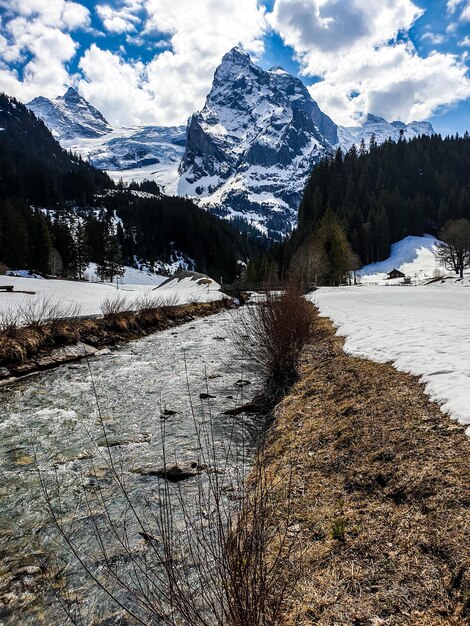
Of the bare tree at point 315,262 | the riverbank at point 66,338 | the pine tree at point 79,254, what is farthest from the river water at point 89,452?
the pine tree at point 79,254

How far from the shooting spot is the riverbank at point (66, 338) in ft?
40.7

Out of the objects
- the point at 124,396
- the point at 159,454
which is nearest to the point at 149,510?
the point at 159,454

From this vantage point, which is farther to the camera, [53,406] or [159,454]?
[53,406]

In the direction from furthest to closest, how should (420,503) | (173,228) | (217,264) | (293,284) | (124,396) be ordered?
(173,228), (217,264), (293,284), (124,396), (420,503)

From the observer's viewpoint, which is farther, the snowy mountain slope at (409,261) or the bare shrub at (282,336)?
the snowy mountain slope at (409,261)

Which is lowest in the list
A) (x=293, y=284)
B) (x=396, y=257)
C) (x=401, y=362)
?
(x=401, y=362)

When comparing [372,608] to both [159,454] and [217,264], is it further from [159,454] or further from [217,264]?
[217,264]

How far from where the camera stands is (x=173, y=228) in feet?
477

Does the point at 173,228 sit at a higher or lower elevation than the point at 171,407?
higher

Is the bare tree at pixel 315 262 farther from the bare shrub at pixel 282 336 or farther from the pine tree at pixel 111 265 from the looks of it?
the pine tree at pixel 111 265

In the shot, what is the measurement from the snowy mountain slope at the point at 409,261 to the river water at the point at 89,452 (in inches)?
3178

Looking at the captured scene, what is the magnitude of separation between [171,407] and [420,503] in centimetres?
685

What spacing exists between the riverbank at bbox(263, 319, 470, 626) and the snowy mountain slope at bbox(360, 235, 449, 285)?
275 ft

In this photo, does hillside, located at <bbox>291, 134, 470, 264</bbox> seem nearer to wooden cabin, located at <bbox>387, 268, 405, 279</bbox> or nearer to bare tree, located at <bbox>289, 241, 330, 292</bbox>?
wooden cabin, located at <bbox>387, 268, 405, 279</bbox>
